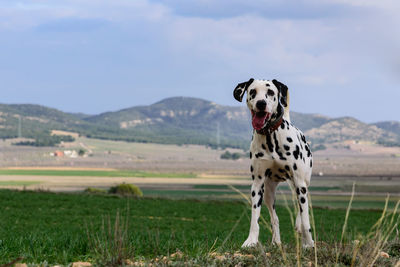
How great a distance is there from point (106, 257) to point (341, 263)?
307 centimetres

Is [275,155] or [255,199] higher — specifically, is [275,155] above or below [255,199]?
above

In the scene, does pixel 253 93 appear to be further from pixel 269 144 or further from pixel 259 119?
pixel 269 144

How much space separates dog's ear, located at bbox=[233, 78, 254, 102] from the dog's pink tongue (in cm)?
47

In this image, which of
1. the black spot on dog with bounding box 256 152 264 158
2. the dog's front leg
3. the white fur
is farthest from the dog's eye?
the dog's front leg

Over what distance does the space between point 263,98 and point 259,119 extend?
303 mm

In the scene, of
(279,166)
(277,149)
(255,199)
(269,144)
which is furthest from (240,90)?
(255,199)

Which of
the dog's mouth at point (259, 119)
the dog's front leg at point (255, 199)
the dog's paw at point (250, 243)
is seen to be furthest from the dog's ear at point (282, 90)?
the dog's paw at point (250, 243)

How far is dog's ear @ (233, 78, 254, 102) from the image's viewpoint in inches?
336

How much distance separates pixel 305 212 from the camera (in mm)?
8789

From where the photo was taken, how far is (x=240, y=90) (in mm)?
8562

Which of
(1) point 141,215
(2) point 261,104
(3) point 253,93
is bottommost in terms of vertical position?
(1) point 141,215

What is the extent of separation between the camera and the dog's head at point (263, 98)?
8.08 meters

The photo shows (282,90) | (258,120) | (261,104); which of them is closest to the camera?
(261,104)

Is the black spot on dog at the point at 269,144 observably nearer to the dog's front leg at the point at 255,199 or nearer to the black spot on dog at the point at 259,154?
the black spot on dog at the point at 259,154
